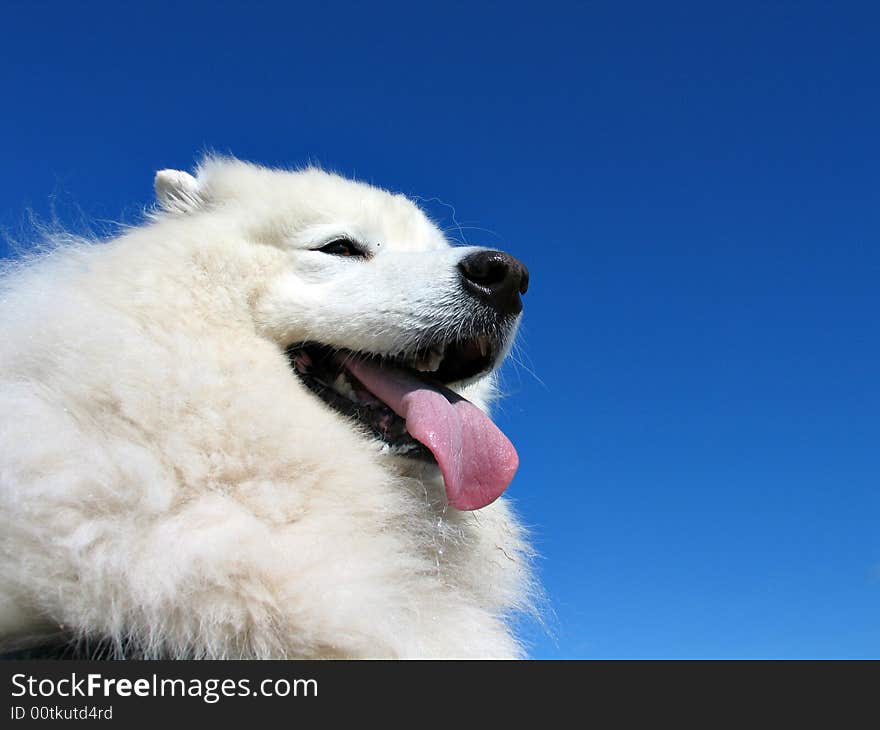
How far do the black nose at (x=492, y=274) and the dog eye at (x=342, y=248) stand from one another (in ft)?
2.37

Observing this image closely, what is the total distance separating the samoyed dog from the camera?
2.86 meters

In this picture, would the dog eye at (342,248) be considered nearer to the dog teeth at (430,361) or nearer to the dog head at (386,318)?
the dog head at (386,318)

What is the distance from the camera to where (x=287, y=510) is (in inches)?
124

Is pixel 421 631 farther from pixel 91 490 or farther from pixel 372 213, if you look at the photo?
pixel 372 213

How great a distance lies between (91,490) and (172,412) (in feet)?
1.40

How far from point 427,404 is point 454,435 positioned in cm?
22

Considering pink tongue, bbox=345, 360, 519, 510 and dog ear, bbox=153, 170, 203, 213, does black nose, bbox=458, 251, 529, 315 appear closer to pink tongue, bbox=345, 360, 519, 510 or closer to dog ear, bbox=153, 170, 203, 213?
pink tongue, bbox=345, 360, 519, 510

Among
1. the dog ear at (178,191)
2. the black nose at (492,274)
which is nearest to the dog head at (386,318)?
the black nose at (492,274)

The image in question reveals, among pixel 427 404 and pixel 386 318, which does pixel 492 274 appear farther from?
pixel 427 404

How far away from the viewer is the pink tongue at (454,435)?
148 inches

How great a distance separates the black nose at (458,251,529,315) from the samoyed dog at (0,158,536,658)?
12 mm

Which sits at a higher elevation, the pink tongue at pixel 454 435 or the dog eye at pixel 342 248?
the dog eye at pixel 342 248

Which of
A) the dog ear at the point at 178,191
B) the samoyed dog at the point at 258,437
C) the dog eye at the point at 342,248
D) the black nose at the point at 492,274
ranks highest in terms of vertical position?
the dog ear at the point at 178,191

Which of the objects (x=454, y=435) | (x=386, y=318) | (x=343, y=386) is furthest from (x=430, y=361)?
(x=454, y=435)
